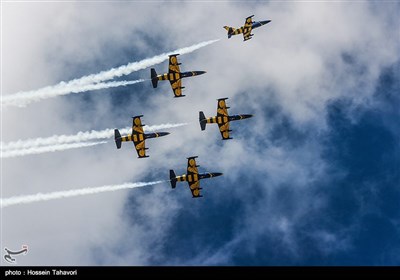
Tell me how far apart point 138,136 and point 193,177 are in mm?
20886

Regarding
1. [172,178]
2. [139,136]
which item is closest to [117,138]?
[139,136]

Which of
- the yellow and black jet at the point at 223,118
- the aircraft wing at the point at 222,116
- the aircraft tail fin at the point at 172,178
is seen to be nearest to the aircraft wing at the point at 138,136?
the aircraft tail fin at the point at 172,178

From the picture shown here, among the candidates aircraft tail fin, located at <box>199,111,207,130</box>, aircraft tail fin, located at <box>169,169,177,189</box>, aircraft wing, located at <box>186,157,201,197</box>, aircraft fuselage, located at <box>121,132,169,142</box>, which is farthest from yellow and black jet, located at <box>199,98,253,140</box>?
aircraft tail fin, located at <box>169,169,177,189</box>

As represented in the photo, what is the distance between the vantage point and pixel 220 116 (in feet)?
625

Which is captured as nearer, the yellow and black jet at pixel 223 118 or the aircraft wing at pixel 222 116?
the yellow and black jet at pixel 223 118

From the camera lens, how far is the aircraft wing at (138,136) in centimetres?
18125

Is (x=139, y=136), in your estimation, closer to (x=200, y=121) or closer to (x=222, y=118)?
(x=200, y=121)

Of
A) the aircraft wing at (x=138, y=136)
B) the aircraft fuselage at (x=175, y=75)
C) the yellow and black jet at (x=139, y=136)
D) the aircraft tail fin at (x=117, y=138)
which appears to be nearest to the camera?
the aircraft tail fin at (x=117, y=138)

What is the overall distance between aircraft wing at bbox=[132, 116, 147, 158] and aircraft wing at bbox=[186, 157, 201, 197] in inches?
579

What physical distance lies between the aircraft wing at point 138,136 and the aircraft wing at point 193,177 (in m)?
14.7

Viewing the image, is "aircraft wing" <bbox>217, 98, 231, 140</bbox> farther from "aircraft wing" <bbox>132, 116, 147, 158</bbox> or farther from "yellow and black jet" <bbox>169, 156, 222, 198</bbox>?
"aircraft wing" <bbox>132, 116, 147, 158</bbox>

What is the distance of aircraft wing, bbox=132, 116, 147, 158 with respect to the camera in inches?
7136

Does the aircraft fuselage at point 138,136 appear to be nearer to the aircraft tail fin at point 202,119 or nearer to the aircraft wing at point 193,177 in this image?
the aircraft tail fin at point 202,119
